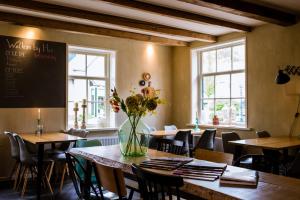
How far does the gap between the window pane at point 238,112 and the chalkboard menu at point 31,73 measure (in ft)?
10.7

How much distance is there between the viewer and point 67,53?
5969 millimetres

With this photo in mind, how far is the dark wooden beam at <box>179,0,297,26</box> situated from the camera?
4.00 meters

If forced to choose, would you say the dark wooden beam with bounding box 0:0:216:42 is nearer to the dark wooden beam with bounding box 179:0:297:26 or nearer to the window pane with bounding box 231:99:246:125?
the window pane with bounding box 231:99:246:125

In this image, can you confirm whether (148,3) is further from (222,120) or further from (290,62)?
(222,120)

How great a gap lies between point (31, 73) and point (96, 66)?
140 centimetres

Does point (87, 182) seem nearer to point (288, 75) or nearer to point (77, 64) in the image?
point (288, 75)

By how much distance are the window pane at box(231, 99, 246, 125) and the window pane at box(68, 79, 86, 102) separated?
2.98 metres

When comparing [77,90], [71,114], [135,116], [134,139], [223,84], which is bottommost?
[134,139]

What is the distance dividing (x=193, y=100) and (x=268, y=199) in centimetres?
544

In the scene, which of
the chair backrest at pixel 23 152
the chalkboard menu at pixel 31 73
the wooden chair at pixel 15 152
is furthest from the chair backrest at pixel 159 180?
the chalkboard menu at pixel 31 73

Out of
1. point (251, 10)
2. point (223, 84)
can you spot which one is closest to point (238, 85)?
point (223, 84)

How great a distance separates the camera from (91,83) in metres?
Answer: 6.50

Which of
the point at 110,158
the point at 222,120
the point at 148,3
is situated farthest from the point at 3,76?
the point at 222,120

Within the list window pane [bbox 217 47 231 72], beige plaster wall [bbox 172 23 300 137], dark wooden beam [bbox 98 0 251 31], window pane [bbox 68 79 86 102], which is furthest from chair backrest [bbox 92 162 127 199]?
window pane [bbox 217 47 231 72]
